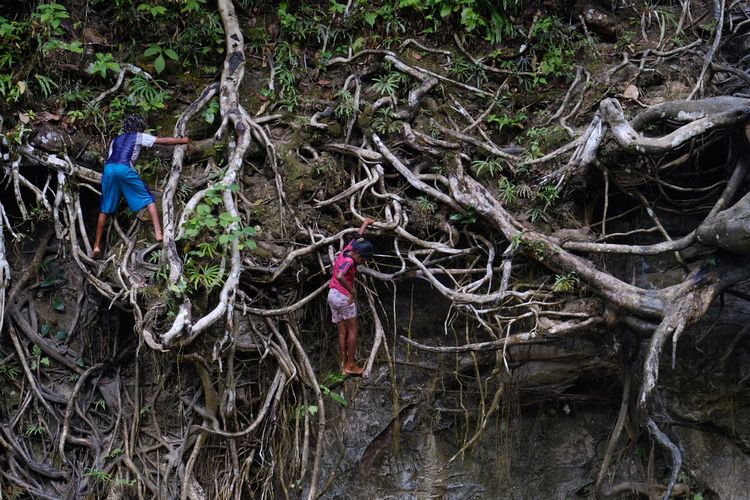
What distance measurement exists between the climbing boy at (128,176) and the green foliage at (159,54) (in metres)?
0.67

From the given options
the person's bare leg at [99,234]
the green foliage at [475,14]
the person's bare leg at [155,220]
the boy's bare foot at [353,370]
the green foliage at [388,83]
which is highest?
the green foliage at [475,14]

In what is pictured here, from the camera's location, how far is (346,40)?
802cm

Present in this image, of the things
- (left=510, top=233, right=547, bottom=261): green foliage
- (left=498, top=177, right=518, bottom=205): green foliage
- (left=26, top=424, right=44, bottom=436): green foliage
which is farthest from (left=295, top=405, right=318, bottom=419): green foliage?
(left=498, top=177, right=518, bottom=205): green foliage

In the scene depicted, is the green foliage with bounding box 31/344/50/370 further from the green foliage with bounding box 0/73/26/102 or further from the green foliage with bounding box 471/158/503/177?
the green foliage with bounding box 471/158/503/177

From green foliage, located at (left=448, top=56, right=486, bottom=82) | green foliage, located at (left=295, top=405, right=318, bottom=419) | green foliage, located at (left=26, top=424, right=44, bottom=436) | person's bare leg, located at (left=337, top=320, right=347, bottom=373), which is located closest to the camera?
green foliage, located at (left=295, top=405, right=318, bottom=419)

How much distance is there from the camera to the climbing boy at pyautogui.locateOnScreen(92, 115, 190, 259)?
7000 mm

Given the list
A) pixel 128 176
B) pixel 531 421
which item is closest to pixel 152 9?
pixel 128 176

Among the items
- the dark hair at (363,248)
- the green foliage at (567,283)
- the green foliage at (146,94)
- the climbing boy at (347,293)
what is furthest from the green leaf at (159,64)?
the green foliage at (567,283)

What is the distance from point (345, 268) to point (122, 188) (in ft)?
6.46

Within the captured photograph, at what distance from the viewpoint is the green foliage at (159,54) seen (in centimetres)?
759

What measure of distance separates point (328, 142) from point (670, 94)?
9.75ft

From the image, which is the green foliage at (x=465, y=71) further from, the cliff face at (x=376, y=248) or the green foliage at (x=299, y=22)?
the green foliage at (x=299, y=22)

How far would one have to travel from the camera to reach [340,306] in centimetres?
682

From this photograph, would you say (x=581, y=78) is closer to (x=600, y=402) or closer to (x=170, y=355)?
(x=600, y=402)
